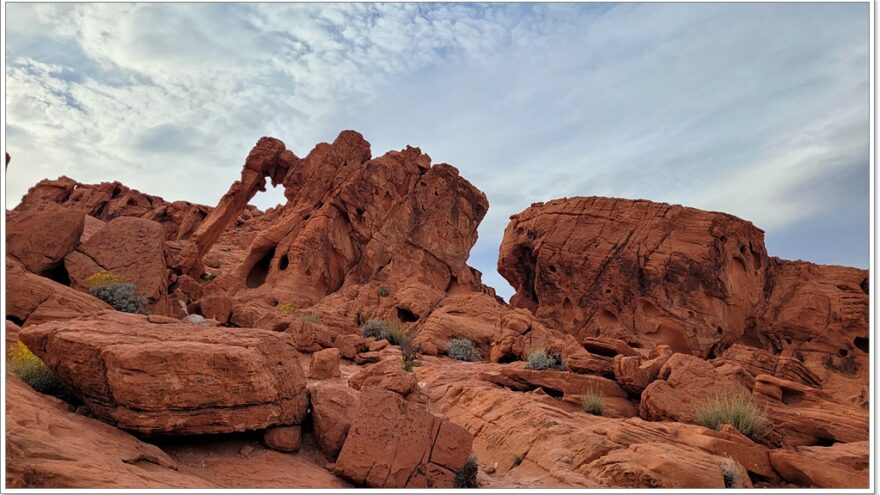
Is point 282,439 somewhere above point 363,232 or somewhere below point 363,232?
below

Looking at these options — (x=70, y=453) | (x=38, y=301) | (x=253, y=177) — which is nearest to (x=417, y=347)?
(x=38, y=301)

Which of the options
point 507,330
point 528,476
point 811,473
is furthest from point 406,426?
point 507,330

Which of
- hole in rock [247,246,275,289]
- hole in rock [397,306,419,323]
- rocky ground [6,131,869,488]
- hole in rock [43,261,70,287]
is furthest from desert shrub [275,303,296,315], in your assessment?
hole in rock [43,261,70,287]

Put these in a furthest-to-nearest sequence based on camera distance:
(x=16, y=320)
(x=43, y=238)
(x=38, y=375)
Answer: (x=43, y=238) → (x=16, y=320) → (x=38, y=375)

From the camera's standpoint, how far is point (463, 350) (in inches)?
736

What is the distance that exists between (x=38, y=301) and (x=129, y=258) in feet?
14.3

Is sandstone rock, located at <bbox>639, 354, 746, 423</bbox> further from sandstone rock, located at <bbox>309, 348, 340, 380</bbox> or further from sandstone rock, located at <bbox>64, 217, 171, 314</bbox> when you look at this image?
sandstone rock, located at <bbox>64, 217, 171, 314</bbox>

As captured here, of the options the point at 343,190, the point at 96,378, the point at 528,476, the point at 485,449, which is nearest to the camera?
the point at 96,378

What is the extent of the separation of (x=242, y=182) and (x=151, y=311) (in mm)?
21220

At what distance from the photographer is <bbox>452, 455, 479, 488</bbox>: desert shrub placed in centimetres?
753

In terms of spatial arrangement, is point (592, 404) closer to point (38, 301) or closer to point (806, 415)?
point (806, 415)

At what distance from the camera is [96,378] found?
6.92 metres

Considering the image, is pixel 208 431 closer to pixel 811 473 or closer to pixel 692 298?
pixel 811 473

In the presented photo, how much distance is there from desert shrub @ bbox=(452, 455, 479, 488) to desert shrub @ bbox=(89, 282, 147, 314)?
981 centimetres
